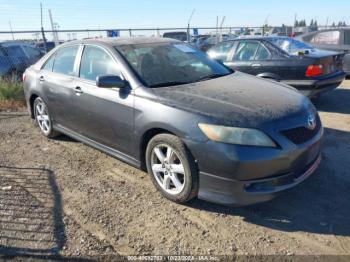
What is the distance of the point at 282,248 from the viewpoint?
2.90 metres

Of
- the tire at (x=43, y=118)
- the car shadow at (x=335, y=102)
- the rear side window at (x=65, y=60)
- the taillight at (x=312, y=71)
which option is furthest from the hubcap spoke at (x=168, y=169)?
the car shadow at (x=335, y=102)

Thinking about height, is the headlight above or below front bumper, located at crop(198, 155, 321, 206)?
above

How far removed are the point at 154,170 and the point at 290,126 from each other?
4.83ft

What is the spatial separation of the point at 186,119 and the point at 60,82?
2.49m

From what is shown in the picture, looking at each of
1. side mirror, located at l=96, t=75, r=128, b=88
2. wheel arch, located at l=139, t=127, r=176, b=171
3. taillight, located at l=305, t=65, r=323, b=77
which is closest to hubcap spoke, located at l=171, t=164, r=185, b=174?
wheel arch, located at l=139, t=127, r=176, b=171

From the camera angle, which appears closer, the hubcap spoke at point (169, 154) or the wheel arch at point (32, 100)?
the hubcap spoke at point (169, 154)

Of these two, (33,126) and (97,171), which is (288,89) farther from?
(33,126)

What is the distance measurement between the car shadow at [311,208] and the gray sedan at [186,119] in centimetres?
32

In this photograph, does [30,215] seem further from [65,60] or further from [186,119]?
[65,60]

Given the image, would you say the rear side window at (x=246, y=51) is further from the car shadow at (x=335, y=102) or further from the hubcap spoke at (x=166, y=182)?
the hubcap spoke at (x=166, y=182)

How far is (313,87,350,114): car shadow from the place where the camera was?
6.98m

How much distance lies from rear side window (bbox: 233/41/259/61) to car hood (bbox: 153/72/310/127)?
11.4 feet

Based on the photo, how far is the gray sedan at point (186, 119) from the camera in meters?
3.09

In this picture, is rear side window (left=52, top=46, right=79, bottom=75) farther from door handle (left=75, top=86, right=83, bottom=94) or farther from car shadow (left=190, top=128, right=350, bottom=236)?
car shadow (left=190, top=128, right=350, bottom=236)
